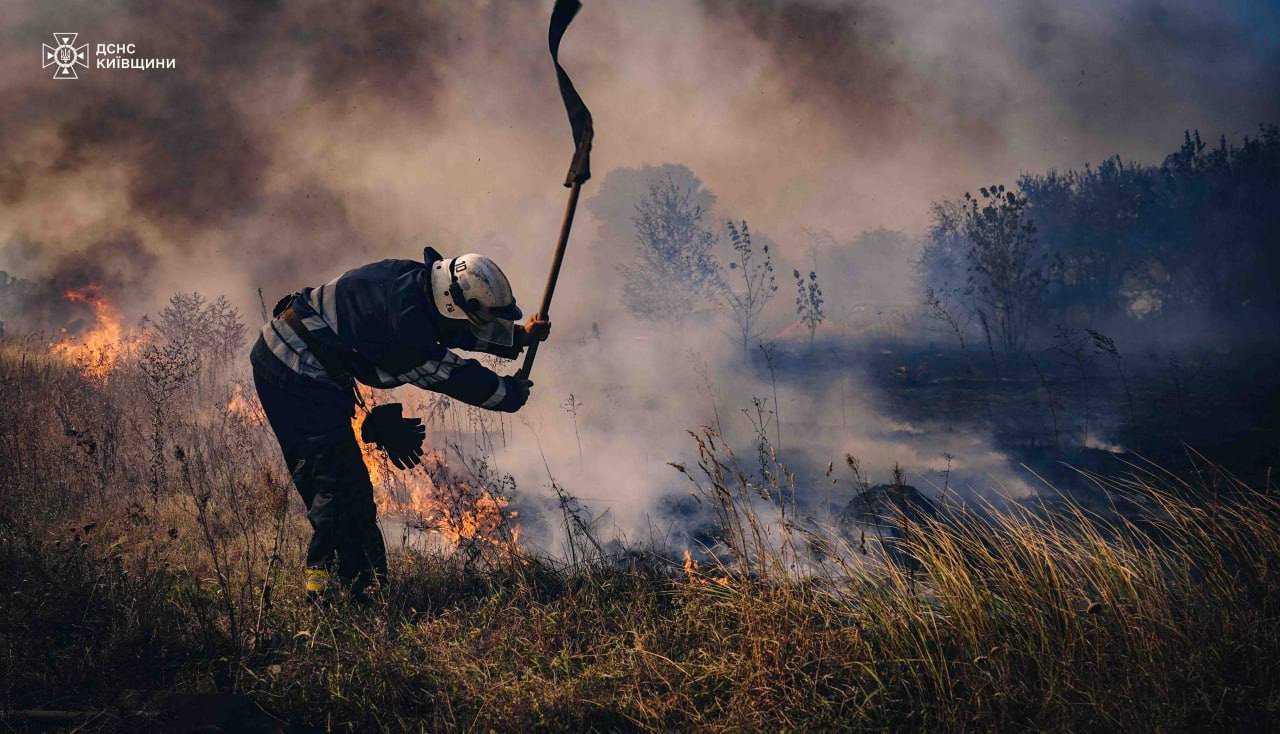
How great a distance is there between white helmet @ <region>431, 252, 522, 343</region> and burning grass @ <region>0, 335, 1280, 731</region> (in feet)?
4.59

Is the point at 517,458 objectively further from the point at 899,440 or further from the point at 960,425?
the point at 960,425

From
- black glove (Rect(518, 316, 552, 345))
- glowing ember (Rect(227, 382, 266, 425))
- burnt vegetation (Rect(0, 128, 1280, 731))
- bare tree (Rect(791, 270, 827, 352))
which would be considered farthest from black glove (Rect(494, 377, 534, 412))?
bare tree (Rect(791, 270, 827, 352))

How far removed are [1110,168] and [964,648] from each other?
2271 centimetres

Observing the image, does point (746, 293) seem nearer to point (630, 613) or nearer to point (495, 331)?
point (495, 331)

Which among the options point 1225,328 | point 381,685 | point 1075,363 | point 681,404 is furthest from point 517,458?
point 1225,328

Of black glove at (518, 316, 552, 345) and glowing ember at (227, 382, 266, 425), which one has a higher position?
glowing ember at (227, 382, 266, 425)

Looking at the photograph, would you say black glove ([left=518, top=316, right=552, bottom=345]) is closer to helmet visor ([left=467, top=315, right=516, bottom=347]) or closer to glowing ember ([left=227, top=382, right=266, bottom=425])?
helmet visor ([left=467, top=315, right=516, bottom=347])

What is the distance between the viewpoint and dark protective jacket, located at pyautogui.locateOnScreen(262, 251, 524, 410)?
349 cm

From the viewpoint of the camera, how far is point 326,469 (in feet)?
11.7

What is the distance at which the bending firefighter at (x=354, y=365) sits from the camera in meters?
3.50

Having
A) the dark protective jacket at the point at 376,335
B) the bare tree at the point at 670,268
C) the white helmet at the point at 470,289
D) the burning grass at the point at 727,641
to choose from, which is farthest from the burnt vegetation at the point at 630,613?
the bare tree at the point at 670,268

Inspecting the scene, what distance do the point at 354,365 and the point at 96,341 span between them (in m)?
11.4

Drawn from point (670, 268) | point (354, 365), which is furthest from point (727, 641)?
point (670, 268)

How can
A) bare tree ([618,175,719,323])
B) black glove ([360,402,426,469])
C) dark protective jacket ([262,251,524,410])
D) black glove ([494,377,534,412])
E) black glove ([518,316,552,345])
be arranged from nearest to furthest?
dark protective jacket ([262,251,524,410]) → black glove ([360,402,426,469]) → black glove ([494,377,534,412]) → black glove ([518,316,552,345]) → bare tree ([618,175,719,323])
